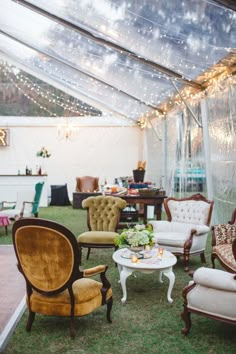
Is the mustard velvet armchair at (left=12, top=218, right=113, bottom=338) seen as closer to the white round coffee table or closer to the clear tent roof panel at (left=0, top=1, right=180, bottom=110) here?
the white round coffee table

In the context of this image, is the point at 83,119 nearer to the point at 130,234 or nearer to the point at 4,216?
the point at 4,216

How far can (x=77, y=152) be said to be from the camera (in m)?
13.3

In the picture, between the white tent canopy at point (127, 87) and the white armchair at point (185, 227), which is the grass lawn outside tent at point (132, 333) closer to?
the white armchair at point (185, 227)

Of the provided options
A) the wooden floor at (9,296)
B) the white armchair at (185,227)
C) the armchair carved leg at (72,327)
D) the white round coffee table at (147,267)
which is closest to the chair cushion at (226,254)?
the white armchair at (185,227)

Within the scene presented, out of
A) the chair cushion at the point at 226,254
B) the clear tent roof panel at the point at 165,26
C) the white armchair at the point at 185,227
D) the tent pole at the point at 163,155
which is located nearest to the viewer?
the chair cushion at the point at 226,254

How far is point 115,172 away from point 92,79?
4.63m

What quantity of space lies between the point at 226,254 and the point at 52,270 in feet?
6.98

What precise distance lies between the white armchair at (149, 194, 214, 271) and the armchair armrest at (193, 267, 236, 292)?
1.97 meters

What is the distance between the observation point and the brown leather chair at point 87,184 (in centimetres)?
1203

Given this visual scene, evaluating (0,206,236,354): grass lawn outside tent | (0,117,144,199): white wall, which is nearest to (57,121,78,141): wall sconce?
(0,117,144,199): white wall

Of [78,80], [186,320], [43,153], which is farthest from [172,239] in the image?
[43,153]

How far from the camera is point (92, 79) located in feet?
30.7

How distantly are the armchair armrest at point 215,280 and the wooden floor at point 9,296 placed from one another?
1606 millimetres

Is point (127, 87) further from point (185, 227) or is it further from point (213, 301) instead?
point (213, 301)
